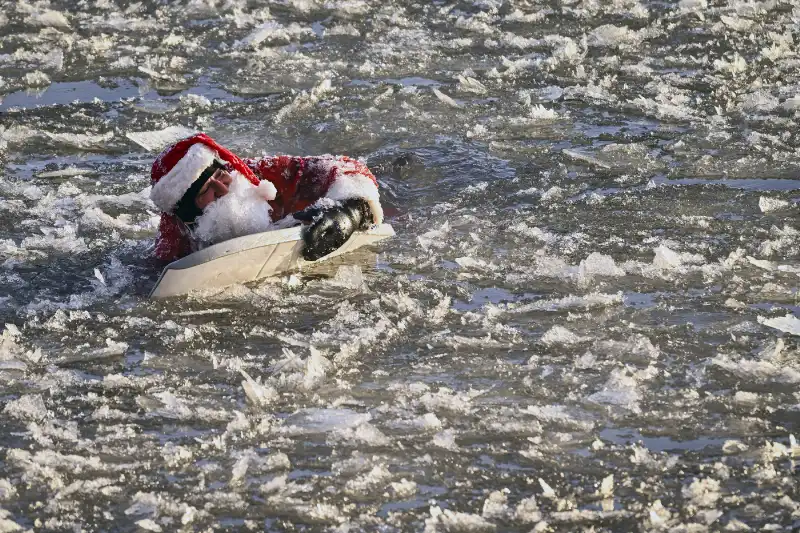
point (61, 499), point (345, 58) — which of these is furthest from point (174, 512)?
point (345, 58)

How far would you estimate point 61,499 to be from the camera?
426 cm

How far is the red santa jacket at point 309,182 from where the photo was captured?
20.5 ft

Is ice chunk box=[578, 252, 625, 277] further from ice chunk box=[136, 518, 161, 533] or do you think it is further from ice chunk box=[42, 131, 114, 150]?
ice chunk box=[42, 131, 114, 150]

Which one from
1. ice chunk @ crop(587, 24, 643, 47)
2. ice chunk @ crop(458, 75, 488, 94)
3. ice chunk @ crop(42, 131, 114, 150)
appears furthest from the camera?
ice chunk @ crop(587, 24, 643, 47)

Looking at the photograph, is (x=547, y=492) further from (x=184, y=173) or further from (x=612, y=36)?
(x=612, y=36)

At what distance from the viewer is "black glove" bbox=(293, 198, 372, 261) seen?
598 centimetres

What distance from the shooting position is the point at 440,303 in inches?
224

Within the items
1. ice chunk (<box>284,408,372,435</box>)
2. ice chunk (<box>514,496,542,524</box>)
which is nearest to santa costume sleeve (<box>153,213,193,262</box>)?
ice chunk (<box>284,408,372,435</box>)

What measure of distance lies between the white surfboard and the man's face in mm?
290

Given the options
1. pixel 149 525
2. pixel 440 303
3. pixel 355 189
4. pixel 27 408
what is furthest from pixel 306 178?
pixel 149 525

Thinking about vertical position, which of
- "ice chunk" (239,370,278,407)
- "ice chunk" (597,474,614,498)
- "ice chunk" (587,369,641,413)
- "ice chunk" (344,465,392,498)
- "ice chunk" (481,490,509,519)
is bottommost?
"ice chunk" (239,370,278,407)

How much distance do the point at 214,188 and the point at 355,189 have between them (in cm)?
79

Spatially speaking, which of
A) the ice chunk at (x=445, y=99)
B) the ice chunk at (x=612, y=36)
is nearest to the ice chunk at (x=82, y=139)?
the ice chunk at (x=445, y=99)

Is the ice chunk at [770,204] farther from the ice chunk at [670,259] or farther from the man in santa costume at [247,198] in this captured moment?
the man in santa costume at [247,198]
